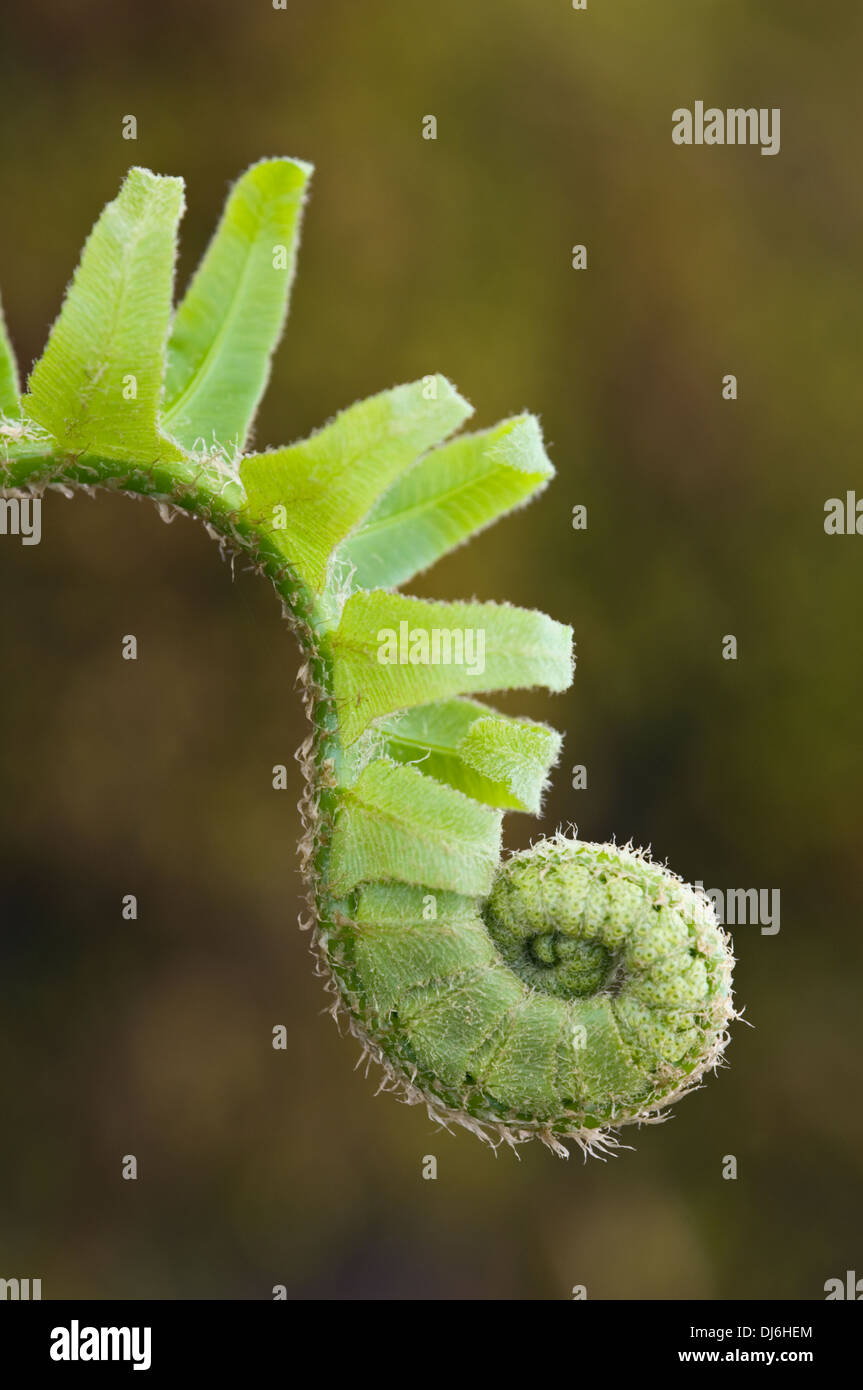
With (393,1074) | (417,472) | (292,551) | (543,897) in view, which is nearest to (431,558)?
(417,472)
